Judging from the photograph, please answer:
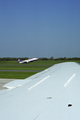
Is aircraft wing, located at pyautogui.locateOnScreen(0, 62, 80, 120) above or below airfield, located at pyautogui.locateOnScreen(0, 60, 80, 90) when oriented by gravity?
above

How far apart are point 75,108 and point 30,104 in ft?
2.23

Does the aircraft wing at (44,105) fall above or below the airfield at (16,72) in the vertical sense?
above

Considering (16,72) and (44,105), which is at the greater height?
(44,105)

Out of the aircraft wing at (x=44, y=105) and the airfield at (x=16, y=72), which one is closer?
the aircraft wing at (x=44, y=105)

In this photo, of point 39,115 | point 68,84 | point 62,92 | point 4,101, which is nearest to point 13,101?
point 4,101

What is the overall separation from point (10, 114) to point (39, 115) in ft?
1.30

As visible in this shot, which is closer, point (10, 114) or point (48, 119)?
point (48, 119)

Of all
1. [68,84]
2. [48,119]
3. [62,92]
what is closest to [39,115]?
[48,119]

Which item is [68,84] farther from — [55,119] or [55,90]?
[55,119]

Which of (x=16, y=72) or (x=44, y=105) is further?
(x=16, y=72)

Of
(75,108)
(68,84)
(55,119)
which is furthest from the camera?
(68,84)

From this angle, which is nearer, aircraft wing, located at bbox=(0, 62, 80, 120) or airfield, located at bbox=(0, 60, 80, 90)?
aircraft wing, located at bbox=(0, 62, 80, 120)

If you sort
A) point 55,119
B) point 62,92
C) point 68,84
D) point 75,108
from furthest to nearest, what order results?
point 68,84, point 62,92, point 75,108, point 55,119

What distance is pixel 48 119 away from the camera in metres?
2.13
